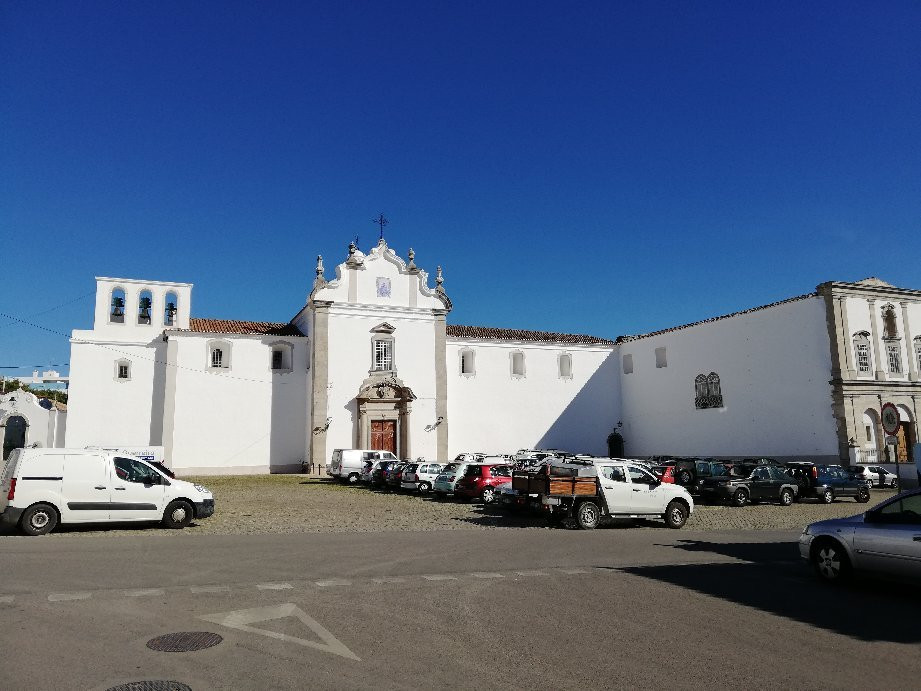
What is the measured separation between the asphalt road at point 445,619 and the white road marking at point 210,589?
63mm

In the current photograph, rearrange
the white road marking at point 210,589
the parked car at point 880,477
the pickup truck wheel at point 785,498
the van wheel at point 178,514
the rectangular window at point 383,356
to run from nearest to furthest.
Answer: the white road marking at point 210,589 < the van wheel at point 178,514 < the pickup truck wheel at point 785,498 < the parked car at point 880,477 < the rectangular window at point 383,356

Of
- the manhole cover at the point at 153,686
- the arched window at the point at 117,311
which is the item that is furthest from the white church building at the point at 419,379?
the manhole cover at the point at 153,686

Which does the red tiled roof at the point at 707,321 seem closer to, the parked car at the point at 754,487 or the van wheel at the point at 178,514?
the parked car at the point at 754,487

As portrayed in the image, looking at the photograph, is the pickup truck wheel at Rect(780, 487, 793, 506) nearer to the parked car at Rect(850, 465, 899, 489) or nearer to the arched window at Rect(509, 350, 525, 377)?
the parked car at Rect(850, 465, 899, 489)

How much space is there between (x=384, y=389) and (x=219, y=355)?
30.2ft

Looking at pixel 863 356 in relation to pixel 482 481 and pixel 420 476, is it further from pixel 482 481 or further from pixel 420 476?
pixel 420 476

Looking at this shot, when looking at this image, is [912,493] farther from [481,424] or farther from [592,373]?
[592,373]

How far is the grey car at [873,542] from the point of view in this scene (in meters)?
8.20

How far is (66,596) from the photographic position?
26.7 ft

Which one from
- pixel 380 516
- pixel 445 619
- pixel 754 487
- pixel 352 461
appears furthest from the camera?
pixel 352 461

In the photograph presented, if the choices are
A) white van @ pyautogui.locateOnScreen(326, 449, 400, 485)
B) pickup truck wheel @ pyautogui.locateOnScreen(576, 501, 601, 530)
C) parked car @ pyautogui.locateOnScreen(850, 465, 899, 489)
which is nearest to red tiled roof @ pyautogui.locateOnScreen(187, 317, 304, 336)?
white van @ pyautogui.locateOnScreen(326, 449, 400, 485)

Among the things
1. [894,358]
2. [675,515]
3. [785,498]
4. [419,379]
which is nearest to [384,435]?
[419,379]

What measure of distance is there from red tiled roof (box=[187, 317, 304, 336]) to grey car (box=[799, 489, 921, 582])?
33479mm

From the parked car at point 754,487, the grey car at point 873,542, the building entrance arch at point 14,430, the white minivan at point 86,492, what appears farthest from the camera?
the building entrance arch at point 14,430
